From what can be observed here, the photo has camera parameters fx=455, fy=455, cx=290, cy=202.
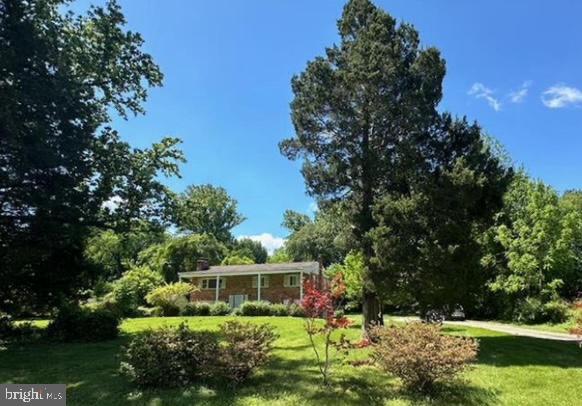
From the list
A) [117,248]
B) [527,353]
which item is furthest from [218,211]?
[527,353]

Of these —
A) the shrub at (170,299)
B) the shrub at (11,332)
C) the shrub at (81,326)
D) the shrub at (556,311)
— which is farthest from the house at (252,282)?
the shrub at (11,332)

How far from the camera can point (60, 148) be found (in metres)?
13.5

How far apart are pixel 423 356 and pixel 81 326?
490 inches

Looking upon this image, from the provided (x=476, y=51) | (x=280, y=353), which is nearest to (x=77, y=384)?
(x=280, y=353)

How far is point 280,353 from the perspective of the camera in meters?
12.1

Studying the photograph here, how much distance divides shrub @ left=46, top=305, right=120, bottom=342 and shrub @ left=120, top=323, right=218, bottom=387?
7.54m

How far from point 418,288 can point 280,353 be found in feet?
14.3

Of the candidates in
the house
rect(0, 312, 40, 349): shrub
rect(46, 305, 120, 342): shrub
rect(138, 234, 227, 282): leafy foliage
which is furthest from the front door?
rect(0, 312, 40, 349): shrub

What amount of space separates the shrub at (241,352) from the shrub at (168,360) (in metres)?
0.30

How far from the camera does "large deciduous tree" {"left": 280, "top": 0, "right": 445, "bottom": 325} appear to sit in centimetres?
1473

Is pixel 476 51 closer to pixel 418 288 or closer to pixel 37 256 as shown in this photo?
pixel 418 288

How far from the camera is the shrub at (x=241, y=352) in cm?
839

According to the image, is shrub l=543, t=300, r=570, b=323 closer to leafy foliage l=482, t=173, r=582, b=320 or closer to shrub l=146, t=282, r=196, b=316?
leafy foliage l=482, t=173, r=582, b=320

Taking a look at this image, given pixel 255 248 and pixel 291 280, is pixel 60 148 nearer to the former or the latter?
pixel 291 280
